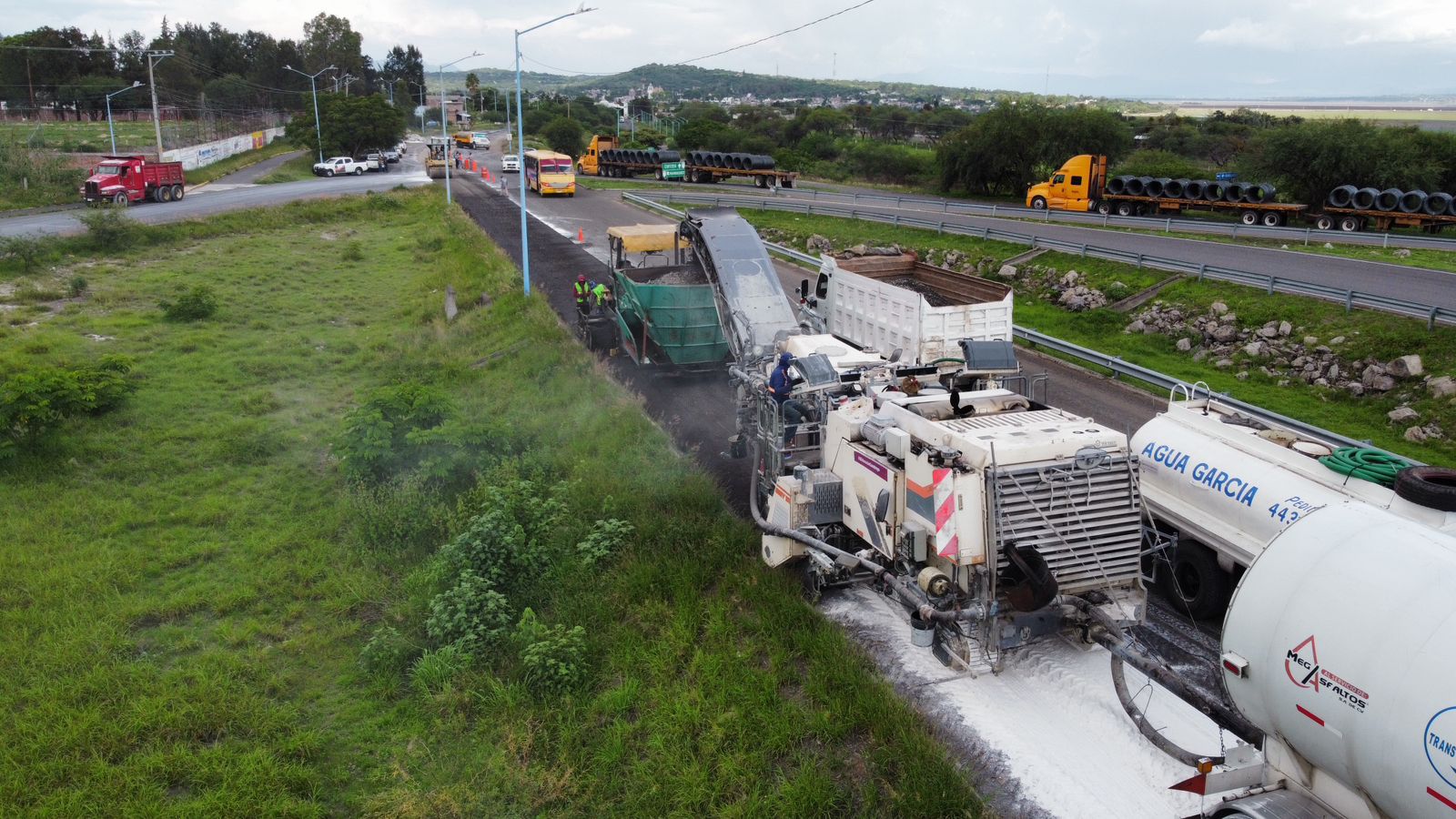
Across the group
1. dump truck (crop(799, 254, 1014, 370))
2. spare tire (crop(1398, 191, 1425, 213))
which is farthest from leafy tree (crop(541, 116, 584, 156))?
dump truck (crop(799, 254, 1014, 370))

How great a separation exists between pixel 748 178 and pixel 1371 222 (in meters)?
32.4

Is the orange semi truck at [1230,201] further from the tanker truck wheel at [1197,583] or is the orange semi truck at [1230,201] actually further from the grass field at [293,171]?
the grass field at [293,171]

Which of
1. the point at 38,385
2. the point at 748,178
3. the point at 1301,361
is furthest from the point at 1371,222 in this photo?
the point at 38,385

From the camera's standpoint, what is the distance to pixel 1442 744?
14.8 feet

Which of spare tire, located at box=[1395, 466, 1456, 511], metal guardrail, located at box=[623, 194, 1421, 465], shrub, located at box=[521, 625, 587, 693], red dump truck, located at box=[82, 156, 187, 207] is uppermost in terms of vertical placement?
red dump truck, located at box=[82, 156, 187, 207]

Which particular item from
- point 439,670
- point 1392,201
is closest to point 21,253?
point 439,670

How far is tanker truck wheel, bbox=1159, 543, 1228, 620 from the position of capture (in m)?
9.77

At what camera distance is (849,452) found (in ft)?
31.0

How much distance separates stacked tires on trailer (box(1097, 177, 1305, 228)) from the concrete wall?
49.2m

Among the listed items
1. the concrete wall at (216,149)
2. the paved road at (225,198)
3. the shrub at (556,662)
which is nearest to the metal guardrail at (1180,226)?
the paved road at (225,198)

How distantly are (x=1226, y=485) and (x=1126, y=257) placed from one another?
17.4m

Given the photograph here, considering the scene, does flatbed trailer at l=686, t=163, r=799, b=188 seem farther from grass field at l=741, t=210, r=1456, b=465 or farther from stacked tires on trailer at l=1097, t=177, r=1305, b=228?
grass field at l=741, t=210, r=1456, b=465

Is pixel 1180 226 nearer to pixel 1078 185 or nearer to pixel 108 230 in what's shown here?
pixel 1078 185

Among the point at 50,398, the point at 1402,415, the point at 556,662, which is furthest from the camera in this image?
the point at 1402,415
